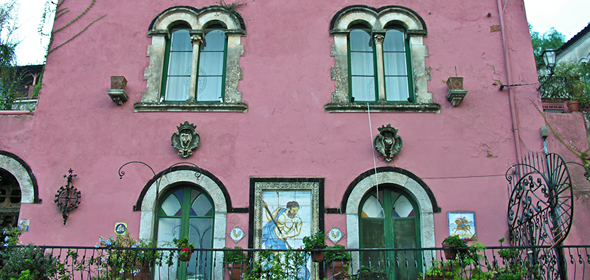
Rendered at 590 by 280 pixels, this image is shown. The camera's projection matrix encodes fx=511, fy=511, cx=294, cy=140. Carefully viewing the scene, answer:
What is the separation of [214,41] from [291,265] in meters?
4.22

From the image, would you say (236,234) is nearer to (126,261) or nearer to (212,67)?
(126,261)

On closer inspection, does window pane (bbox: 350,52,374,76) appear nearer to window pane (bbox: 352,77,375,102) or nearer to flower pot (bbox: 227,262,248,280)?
window pane (bbox: 352,77,375,102)

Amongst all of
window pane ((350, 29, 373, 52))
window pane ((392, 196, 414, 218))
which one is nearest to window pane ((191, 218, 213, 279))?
window pane ((392, 196, 414, 218))

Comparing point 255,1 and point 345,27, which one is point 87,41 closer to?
point 255,1

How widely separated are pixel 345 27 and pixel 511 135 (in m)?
3.35

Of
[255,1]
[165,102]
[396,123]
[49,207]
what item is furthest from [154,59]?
[396,123]

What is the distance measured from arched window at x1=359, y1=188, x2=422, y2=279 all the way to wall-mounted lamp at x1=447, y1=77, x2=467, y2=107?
5.87 ft

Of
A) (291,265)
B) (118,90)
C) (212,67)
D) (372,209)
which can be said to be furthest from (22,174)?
(372,209)

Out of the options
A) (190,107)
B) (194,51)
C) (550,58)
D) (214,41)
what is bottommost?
(190,107)

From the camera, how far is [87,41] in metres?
9.12

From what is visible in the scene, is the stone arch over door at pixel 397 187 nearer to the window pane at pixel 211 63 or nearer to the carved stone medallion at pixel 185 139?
the carved stone medallion at pixel 185 139

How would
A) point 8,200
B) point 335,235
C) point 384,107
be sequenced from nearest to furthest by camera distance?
point 335,235 < point 384,107 < point 8,200

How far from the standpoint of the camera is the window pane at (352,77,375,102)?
8781 millimetres

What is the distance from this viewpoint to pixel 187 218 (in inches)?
320
